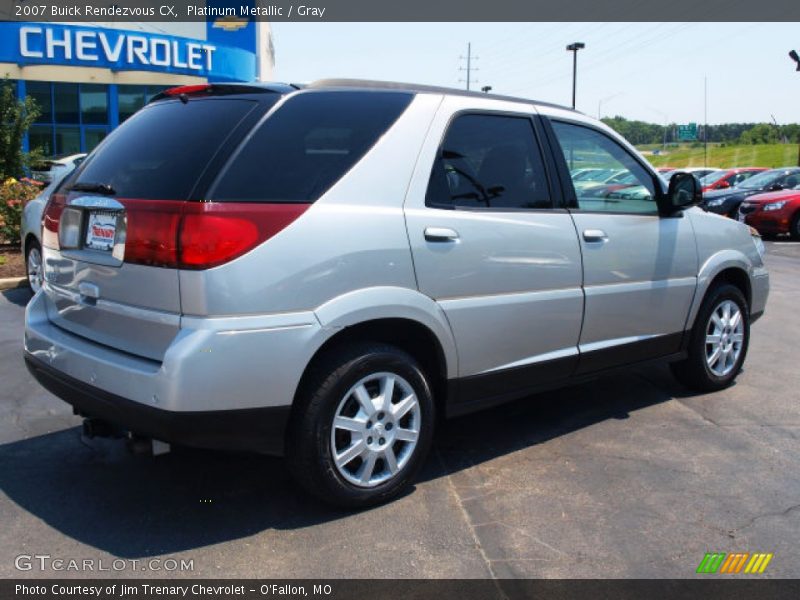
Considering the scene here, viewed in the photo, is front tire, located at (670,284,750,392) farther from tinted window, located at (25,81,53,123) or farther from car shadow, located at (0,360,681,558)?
tinted window, located at (25,81,53,123)

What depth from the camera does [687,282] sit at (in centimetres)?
483

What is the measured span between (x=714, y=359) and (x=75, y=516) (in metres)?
4.08

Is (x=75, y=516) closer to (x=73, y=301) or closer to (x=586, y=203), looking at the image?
(x=73, y=301)

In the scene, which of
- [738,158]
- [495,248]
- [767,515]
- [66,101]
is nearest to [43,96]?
[66,101]

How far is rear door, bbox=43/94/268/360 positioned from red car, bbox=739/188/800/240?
51.6ft

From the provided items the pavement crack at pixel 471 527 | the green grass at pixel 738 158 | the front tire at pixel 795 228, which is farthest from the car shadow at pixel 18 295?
the green grass at pixel 738 158

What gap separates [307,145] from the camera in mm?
3238

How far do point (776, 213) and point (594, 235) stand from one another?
14156mm

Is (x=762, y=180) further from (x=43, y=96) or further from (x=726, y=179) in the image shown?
(x=43, y=96)

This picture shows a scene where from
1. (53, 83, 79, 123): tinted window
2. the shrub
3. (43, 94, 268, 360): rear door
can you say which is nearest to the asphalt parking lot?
(43, 94, 268, 360): rear door

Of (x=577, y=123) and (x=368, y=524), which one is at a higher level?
(x=577, y=123)

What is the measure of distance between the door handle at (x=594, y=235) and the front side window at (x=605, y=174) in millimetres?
146

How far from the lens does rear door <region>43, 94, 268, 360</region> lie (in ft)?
9.77
